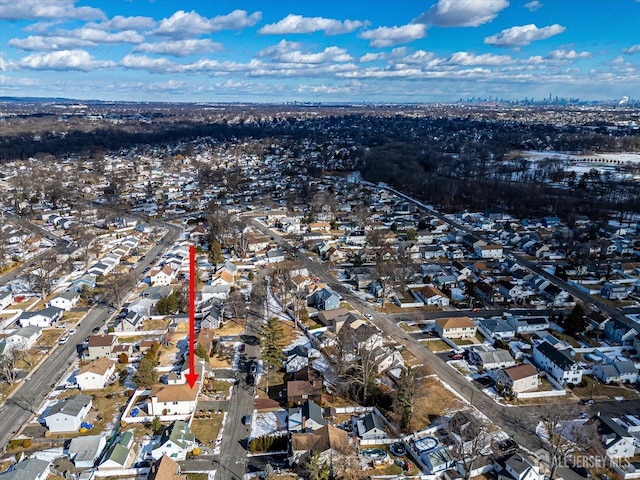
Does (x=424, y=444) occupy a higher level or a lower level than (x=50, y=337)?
higher

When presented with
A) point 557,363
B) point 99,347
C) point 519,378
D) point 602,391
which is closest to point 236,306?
point 99,347

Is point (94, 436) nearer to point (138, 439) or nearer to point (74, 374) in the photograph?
point (138, 439)

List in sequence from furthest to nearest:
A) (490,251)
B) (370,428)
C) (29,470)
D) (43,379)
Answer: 1. (490,251)
2. (43,379)
3. (370,428)
4. (29,470)

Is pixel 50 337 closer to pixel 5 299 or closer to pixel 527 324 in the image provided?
pixel 5 299

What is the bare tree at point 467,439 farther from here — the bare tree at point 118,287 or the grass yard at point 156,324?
the bare tree at point 118,287

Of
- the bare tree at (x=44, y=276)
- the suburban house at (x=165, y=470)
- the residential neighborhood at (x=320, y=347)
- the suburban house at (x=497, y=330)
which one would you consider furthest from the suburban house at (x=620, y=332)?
the bare tree at (x=44, y=276)
